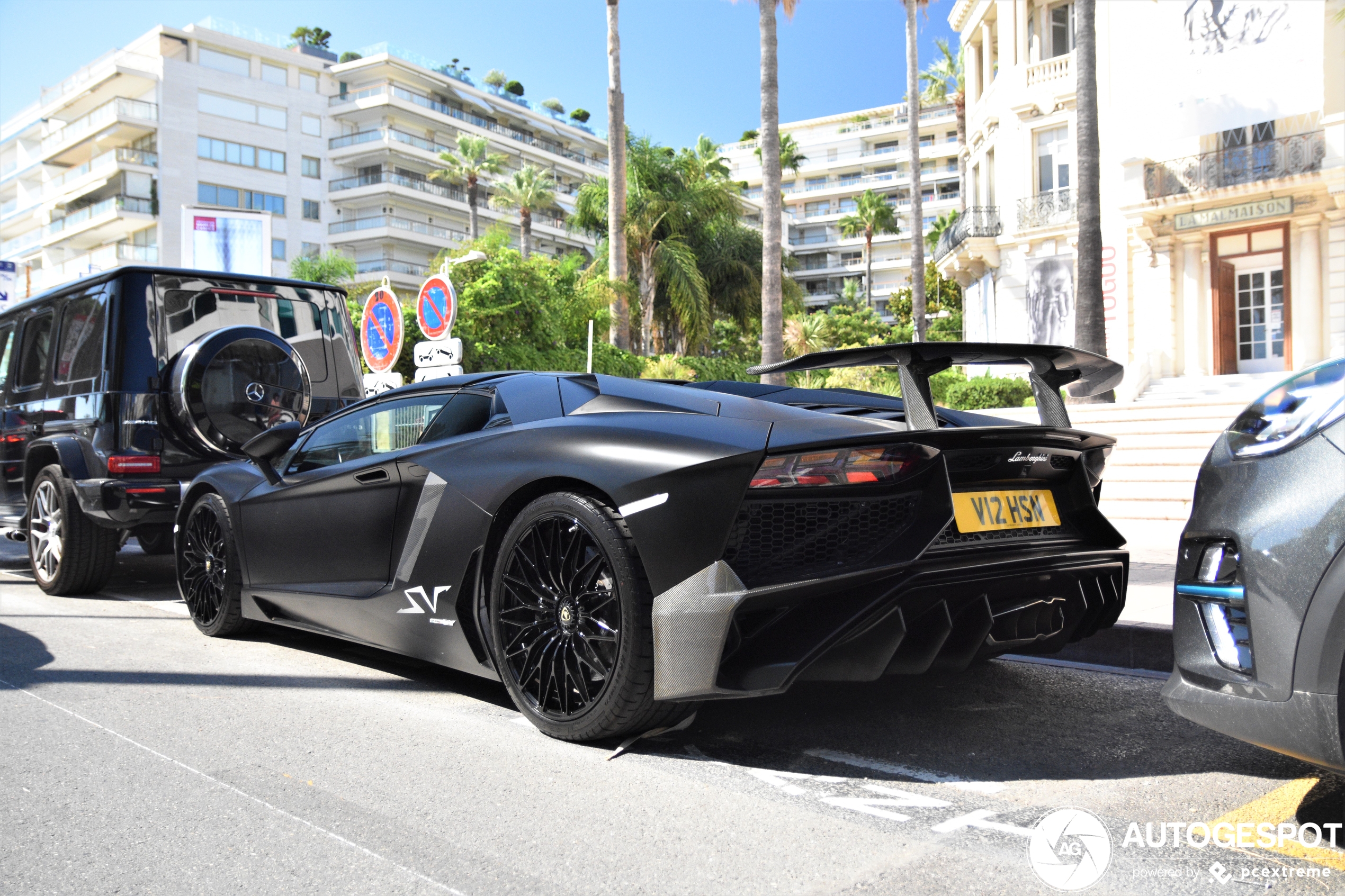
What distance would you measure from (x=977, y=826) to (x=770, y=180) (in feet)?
61.7

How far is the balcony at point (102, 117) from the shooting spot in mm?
49844

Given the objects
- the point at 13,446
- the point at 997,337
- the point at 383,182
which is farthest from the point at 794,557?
the point at 383,182

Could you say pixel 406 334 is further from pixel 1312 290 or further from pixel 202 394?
pixel 1312 290

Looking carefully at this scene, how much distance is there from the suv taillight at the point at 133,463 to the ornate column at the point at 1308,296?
22383 mm

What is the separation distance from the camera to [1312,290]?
21531 millimetres

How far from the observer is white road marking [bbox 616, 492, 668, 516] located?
9.54ft

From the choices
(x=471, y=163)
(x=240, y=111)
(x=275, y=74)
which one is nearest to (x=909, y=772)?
(x=471, y=163)

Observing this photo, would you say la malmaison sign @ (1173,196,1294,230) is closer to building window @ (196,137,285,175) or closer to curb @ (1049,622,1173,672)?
curb @ (1049,622,1173,672)

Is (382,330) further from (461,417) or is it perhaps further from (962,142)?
(962,142)

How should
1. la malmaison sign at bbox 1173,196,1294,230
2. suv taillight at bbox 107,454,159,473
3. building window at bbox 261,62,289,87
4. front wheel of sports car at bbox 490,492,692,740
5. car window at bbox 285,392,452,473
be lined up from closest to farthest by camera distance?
front wheel of sports car at bbox 490,492,692,740 → car window at bbox 285,392,452,473 → suv taillight at bbox 107,454,159,473 → la malmaison sign at bbox 1173,196,1294,230 → building window at bbox 261,62,289,87

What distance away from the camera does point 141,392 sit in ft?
20.3

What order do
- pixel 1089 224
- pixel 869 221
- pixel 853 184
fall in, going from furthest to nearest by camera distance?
pixel 853 184, pixel 869 221, pixel 1089 224

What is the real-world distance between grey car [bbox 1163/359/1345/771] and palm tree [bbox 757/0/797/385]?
1755cm

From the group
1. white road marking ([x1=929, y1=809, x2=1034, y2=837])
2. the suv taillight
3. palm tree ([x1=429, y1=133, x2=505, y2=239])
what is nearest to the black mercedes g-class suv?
the suv taillight
